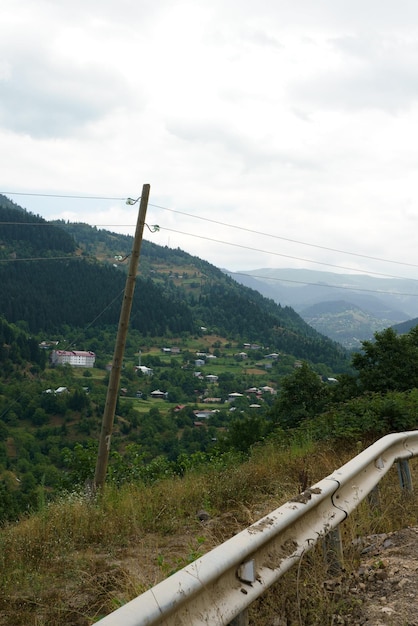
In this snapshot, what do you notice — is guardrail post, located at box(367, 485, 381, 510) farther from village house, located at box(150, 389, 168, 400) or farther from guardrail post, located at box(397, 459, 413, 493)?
village house, located at box(150, 389, 168, 400)

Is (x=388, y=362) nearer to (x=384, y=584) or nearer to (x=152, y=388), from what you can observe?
(x=384, y=584)

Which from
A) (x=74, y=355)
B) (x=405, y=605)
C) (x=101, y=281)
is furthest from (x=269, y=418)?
(x=101, y=281)

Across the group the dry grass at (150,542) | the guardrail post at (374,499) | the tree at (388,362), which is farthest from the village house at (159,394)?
the guardrail post at (374,499)

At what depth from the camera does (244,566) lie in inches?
101

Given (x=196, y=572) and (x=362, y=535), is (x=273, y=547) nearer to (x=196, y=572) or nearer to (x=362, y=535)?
(x=196, y=572)

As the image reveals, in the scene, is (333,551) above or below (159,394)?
above

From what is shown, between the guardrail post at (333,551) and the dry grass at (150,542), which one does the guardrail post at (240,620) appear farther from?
the guardrail post at (333,551)

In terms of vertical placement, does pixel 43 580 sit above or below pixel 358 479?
below

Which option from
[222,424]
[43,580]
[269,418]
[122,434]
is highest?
[43,580]

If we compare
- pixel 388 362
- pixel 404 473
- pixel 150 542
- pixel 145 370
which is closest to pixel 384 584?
pixel 404 473

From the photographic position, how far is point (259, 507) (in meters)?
5.58

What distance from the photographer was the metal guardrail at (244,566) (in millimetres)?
2012

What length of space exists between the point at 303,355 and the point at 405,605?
574 feet

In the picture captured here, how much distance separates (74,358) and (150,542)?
5724 inches
